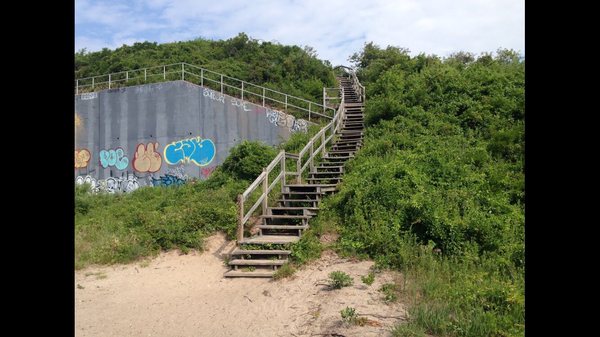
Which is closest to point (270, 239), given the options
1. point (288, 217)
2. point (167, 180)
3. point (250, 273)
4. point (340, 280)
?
point (288, 217)

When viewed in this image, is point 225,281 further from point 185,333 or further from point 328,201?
point 328,201

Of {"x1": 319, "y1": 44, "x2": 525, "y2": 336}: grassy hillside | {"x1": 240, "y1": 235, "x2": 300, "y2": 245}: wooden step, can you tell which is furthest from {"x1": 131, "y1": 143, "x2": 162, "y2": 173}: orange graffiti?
{"x1": 240, "y1": 235, "x2": 300, "y2": 245}: wooden step

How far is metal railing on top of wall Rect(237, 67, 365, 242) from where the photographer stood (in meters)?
9.15

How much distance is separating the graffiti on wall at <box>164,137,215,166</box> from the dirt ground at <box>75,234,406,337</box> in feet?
34.2

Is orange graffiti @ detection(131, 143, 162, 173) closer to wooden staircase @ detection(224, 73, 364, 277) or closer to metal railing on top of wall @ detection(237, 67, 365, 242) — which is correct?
metal railing on top of wall @ detection(237, 67, 365, 242)

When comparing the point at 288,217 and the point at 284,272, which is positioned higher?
the point at 288,217

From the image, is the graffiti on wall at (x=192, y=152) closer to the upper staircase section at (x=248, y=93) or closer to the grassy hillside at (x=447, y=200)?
the upper staircase section at (x=248, y=93)

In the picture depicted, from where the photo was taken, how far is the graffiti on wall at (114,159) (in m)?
20.9

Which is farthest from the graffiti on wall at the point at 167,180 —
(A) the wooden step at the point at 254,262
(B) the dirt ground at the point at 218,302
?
(A) the wooden step at the point at 254,262

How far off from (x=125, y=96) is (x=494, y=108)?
16.9 meters

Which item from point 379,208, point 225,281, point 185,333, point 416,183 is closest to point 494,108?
point 416,183

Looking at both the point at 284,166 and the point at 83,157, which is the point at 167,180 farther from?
the point at 284,166

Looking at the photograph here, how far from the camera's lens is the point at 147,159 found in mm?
20219

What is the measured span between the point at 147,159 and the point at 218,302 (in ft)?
48.5
